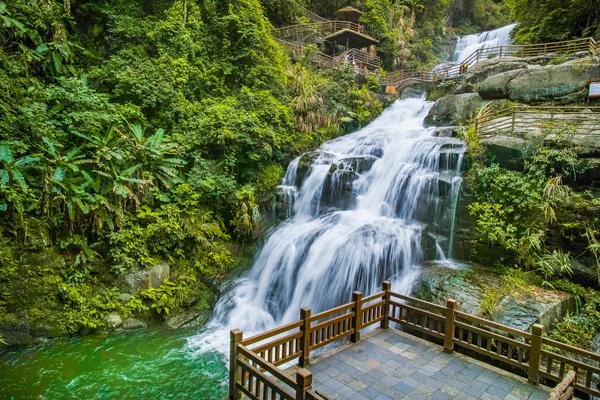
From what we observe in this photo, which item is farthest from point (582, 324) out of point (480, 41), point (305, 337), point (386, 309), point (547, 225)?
point (480, 41)

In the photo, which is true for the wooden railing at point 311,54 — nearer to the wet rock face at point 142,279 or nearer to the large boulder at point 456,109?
the large boulder at point 456,109

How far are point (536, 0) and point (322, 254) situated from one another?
1954 centimetres

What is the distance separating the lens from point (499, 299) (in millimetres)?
7449

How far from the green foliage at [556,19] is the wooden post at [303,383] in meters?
21.3

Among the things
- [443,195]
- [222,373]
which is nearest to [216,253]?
[222,373]

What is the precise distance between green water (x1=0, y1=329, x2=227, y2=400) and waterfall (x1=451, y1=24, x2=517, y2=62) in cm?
2723

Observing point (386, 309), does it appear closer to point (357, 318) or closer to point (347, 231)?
point (357, 318)

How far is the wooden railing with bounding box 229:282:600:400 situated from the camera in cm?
471

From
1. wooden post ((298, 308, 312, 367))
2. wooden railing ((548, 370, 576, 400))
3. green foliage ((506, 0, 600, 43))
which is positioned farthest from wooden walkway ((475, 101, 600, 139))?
wooden post ((298, 308, 312, 367))

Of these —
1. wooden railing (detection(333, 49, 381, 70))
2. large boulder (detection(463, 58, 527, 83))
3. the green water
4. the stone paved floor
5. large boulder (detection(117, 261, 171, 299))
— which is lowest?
the green water

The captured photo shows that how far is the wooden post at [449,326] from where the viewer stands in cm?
638

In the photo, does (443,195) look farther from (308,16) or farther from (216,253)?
(308,16)

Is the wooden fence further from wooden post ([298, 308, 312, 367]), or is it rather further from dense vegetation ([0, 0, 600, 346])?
wooden post ([298, 308, 312, 367])

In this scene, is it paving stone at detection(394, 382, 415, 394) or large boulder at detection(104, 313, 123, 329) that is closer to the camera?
paving stone at detection(394, 382, 415, 394)
